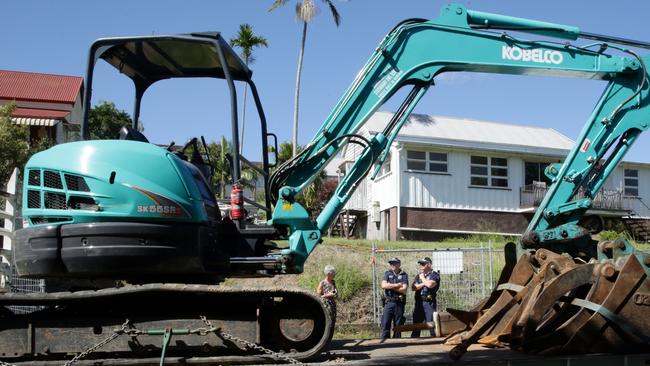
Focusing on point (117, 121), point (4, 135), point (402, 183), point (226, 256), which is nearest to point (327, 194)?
point (402, 183)

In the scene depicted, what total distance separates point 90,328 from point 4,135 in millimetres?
19235

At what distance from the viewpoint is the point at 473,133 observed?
106 ft

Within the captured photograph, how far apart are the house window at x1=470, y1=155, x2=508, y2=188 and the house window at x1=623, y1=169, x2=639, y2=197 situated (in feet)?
25.3

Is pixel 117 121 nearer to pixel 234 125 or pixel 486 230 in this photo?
pixel 486 230

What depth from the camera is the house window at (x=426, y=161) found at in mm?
28219

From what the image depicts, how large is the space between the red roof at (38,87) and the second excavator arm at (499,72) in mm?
29956

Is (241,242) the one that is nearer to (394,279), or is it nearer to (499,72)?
(499,72)

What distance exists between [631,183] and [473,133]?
8.58 m

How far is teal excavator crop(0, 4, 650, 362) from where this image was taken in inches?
206

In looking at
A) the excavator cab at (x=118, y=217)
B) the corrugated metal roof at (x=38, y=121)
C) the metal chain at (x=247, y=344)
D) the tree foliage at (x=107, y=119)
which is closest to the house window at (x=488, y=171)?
the corrugated metal roof at (x=38, y=121)

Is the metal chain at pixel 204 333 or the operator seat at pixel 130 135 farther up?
the operator seat at pixel 130 135

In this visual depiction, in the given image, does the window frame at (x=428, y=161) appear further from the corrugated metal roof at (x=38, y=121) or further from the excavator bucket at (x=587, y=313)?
the excavator bucket at (x=587, y=313)

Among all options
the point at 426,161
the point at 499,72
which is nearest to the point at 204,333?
the point at 499,72

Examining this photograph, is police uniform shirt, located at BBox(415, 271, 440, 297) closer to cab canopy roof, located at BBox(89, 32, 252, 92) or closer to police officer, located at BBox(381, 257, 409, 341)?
police officer, located at BBox(381, 257, 409, 341)
